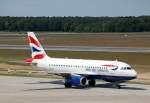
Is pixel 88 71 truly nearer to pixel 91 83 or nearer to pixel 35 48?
pixel 91 83

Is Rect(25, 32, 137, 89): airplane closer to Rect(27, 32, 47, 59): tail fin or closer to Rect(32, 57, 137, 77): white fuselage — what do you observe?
Rect(32, 57, 137, 77): white fuselage

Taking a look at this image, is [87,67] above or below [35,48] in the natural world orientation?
below

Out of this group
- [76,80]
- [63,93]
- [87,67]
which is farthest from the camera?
[87,67]

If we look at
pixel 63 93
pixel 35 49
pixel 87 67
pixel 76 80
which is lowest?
pixel 63 93

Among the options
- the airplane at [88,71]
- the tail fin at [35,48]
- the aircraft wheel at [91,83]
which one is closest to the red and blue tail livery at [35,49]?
the tail fin at [35,48]

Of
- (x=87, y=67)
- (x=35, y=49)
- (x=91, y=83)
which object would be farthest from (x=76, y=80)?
(x=35, y=49)

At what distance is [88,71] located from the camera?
209 feet

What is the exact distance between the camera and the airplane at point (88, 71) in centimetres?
6162

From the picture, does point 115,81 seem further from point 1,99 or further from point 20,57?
point 20,57

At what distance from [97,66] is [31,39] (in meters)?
10.8

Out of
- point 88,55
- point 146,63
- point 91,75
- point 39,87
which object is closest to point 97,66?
point 91,75

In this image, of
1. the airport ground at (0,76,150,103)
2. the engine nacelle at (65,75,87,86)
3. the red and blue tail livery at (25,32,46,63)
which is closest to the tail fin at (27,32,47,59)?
the red and blue tail livery at (25,32,46,63)

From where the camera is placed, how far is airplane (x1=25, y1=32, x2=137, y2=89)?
61625mm

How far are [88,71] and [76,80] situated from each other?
228 cm
